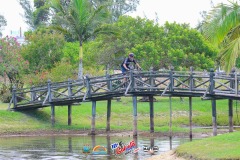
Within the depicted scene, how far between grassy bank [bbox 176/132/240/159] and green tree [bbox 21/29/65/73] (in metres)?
29.3

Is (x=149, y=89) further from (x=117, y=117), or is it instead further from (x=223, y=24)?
(x=223, y=24)

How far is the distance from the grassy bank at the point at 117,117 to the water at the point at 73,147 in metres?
3.11

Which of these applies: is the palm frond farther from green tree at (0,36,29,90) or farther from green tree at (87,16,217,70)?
green tree at (87,16,217,70)

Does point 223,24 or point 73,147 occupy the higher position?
point 223,24

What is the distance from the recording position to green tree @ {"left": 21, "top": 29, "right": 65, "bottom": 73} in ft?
169

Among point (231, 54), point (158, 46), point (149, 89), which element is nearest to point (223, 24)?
point (231, 54)

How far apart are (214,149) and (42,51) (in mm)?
31965

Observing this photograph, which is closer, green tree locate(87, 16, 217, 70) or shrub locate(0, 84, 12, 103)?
shrub locate(0, 84, 12, 103)

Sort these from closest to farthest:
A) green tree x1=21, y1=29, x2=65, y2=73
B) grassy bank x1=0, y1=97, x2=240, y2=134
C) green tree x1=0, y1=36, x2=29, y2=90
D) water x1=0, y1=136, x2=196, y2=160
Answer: water x1=0, y1=136, x2=196, y2=160, grassy bank x1=0, y1=97, x2=240, y2=134, green tree x1=0, y1=36, x2=29, y2=90, green tree x1=21, y1=29, x2=65, y2=73

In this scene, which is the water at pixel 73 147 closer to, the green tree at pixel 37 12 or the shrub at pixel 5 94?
the shrub at pixel 5 94

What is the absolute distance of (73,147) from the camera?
1204 inches

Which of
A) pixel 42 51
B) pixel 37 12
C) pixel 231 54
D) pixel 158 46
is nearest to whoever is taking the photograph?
pixel 231 54

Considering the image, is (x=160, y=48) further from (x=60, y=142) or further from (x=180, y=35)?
(x=60, y=142)

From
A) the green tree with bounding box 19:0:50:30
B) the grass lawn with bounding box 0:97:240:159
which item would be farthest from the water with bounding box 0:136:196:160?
the green tree with bounding box 19:0:50:30
